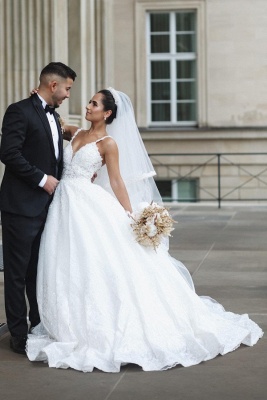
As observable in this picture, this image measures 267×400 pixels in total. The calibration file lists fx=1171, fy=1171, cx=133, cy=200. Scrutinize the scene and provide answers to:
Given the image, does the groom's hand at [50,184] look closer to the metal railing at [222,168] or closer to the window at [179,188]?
the metal railing at [222,168]

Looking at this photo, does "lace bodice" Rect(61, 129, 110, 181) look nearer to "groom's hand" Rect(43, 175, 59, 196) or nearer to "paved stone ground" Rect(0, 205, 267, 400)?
"groom's hand" Rect(43, 175, 59, 196)

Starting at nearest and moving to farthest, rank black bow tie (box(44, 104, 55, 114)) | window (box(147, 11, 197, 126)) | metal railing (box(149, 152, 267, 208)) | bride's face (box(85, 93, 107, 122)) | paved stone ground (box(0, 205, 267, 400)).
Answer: paved stone ground (box(0, 205, 267, 400))
black bow tie (box(44, 104, 55, 114))
bride's face (box(85, 93, 107, 122))
metal railing (box(149, 152, 267, 208))
window (box(147, 11, 197, 126))

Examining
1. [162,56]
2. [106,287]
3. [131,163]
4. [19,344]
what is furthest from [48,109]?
[162,56]

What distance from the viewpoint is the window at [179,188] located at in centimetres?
2802

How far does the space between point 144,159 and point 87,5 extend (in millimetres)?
12087

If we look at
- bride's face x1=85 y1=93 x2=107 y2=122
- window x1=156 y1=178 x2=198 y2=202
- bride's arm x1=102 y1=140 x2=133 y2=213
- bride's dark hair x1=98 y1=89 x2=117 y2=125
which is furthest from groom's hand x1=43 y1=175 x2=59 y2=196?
window x1=156 y1=178 x2=198 y2=202

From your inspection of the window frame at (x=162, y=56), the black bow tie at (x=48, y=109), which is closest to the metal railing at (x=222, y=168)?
the window frame at (x=162, y=56)

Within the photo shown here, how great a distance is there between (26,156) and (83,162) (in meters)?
0.40

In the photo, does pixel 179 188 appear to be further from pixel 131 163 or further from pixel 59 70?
pixel 59 70

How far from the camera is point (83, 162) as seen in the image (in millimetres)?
7926

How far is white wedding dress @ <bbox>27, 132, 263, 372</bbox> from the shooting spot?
294 inches

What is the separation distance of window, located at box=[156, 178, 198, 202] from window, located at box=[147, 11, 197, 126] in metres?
1.65

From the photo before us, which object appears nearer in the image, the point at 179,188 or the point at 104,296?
the point at 104,296

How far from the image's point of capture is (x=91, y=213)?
7863mm
